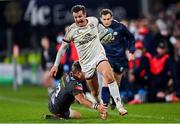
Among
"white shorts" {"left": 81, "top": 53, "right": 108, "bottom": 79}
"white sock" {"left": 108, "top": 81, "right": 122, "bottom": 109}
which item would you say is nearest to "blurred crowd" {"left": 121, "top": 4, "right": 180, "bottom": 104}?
"white shorts" {"left": 81, "top": 53, "right": 108, "bottom": 79}

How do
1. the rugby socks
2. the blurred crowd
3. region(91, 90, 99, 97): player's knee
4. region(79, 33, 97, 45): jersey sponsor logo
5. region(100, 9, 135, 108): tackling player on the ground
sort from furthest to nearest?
the blurred crowd, region(100, 9, 135, 108): tackling player on the ground, the rugby socks, region(91, 90, 99, 97): player's knee, region(79, 33, 97, 45): jersey sponsor logo

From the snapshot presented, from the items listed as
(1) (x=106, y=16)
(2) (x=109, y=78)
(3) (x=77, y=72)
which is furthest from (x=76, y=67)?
(1) (x=106, y=16)

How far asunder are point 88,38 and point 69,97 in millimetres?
1237

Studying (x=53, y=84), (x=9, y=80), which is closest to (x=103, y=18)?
(x=53, y=84)

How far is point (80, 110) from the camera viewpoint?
18922 millimetres

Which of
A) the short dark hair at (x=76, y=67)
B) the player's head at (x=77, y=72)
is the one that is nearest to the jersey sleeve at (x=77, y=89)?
the player's head at (x=77, y=72)

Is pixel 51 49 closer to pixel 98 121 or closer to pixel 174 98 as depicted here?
pixel 174 98

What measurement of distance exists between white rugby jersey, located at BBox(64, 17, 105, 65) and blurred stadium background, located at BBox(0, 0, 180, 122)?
5.80 m

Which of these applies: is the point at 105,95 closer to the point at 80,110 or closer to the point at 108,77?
the point at 80,110

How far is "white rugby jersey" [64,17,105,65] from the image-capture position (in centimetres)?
1600

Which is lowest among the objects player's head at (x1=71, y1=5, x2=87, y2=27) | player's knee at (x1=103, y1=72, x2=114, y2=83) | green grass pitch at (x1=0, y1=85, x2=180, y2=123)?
green grass pitch at (x1=0, y1=85, x2=180, y2=123)

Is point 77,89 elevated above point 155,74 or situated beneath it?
elevated above

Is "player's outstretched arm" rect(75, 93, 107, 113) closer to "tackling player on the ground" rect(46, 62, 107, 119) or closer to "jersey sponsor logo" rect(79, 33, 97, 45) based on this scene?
"tackling player on the ground" rect(46, 62, 107, 119)

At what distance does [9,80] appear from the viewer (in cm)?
3189
